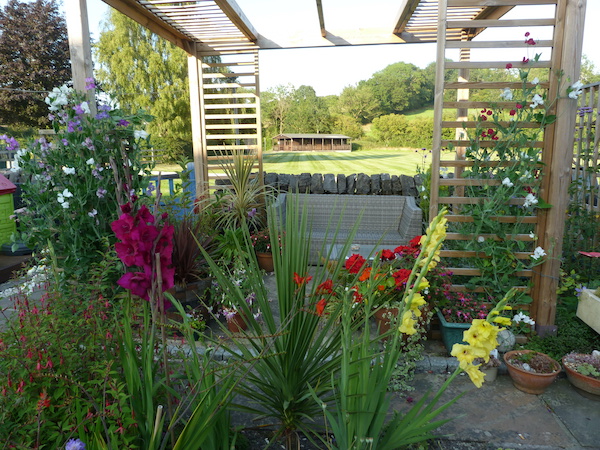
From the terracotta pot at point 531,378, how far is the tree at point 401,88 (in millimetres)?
35243

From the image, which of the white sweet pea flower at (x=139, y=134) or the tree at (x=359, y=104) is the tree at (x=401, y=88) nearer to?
the tree at (x=359, y=104)

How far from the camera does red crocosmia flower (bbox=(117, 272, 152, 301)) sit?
42.2 inches

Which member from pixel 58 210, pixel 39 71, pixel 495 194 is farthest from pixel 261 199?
pixel 39 71

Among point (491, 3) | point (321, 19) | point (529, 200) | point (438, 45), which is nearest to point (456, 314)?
point (529, 200)

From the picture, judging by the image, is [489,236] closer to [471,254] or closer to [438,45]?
[471,254]

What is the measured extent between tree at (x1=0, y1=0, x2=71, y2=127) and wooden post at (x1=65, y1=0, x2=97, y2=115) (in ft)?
58.9

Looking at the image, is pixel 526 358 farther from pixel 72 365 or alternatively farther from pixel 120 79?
pixel 120 79

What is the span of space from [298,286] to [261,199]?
3724 millimetres

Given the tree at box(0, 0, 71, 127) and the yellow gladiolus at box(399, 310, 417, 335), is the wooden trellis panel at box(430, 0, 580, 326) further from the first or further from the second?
the tree at box(0, 0, 71, 127)

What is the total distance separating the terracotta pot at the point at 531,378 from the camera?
2227 millimetres

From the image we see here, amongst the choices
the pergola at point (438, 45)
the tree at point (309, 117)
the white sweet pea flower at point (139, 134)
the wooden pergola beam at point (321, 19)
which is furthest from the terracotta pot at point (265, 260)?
the tree at point (309, 117)

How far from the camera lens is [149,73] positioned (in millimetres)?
21531

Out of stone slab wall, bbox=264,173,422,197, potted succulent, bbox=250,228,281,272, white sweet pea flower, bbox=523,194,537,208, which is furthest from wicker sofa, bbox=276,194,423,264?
white sweet pea flower, bbox=523,194,537,208

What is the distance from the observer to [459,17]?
4.93m
